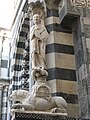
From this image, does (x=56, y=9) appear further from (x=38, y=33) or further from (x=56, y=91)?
(x=56, y=91)

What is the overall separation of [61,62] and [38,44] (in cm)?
60

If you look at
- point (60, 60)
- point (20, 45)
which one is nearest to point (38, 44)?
point (60, 60)

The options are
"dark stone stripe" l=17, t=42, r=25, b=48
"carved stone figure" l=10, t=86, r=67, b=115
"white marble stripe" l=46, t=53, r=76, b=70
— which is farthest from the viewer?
"dark stone stripe" l=17, t=42, r=25, b=48

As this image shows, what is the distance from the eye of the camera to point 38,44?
428 cm

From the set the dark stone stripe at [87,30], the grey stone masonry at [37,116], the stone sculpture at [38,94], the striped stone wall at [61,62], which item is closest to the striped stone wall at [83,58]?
the dark stone stripe at [87,30]

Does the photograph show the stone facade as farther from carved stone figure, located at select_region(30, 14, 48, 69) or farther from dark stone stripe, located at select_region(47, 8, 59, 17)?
carved stone figure, located at select_region(30, 14, 48, 69)

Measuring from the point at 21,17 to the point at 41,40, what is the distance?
131 inches

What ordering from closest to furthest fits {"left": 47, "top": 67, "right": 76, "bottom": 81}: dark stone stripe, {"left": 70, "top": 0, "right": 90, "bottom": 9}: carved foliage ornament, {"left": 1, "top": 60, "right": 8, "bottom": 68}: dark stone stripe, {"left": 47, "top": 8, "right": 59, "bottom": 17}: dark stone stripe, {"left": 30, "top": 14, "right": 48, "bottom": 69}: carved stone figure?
1. {"left": 30, "top": 14, "right": 48, "bottom": 69}: carved stone figure
2. {"left": 47, "top": 67, "right": 76, "bottom": 81}: dark stone stripe
3. {"left": 70, "top": 0, "right": 90, "bottom": 9}: carved foliage ornament
4. {"left": 47, "top": 8, "right": 59, "bottom": 17}: dark stone stripe
5. {"left": 1, "top": 60, "right": 8, "bottom": 68}: dark stone stripe

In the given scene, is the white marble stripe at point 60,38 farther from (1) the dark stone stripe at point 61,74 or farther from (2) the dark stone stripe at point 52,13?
(1) the dark stone stripe at point 61,74

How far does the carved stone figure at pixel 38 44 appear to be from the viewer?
4168 mm

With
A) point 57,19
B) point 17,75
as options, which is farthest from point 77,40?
point 17,75

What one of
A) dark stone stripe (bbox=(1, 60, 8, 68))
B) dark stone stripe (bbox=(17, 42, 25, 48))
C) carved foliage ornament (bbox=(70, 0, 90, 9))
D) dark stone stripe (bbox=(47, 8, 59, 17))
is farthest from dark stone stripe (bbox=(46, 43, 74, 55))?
dark stone stripe (bbox=(1, 60, 8, 68))

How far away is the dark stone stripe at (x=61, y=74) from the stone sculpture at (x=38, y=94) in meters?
0.38

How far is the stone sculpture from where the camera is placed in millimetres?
3564
